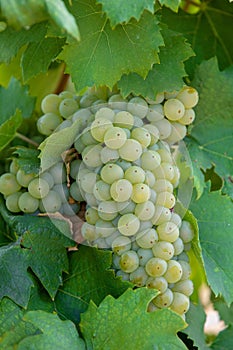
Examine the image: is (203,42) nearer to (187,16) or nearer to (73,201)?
(187,16)

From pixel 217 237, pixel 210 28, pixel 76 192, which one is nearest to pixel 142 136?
pixel 76 192

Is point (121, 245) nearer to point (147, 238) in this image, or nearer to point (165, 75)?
point (147, 238)

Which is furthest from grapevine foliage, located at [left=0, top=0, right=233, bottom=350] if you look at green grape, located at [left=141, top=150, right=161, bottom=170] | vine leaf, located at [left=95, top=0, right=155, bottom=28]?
green grape, located at [left=141, top=150, right=161, bottom=170]

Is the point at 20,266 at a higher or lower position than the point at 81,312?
higher

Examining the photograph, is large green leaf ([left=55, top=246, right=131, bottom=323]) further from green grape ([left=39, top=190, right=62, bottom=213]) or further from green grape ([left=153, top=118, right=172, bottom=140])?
green grape ([left=153, top=118, right=172, bottom=140])

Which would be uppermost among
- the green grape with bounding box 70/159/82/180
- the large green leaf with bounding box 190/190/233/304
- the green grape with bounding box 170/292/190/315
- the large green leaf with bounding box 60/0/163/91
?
the large green leaf with bounding box 60/0/163/91

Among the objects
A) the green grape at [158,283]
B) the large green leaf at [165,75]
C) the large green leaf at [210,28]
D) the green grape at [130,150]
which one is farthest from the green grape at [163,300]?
the large green leaf at [210,28]

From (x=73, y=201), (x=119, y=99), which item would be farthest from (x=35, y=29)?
(x=73, y=201)

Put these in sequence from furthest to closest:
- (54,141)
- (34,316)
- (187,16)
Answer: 1. (187,16)
2. (54,141)
3. (34,316)

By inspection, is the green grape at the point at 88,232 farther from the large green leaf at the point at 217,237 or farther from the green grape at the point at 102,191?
the large green leaf at the point at 217,237
